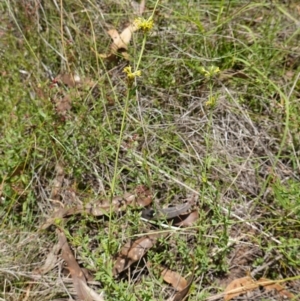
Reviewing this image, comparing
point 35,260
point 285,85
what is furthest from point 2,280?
point 285,85

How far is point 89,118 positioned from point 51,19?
611 mm

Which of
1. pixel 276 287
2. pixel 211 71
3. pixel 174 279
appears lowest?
pixel 276 287

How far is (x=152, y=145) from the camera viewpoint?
7.73 feet

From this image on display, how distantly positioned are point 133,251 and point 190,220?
260 millimetres

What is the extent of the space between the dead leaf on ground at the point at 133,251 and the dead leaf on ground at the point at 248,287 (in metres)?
0.31

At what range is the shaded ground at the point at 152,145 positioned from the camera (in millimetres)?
2145

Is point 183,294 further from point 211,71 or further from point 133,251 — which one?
point 211,71

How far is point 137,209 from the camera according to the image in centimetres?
224

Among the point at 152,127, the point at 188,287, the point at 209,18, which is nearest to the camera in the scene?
the point at 188,287

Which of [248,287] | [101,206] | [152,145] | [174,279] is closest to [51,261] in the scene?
[101,206]

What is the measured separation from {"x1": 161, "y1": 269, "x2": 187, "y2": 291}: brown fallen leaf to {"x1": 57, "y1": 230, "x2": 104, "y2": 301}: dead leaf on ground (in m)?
0.25

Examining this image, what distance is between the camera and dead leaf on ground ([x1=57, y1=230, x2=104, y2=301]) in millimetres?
2104

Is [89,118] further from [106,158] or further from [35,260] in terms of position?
[35,260]

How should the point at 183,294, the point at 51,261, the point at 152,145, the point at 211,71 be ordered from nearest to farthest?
the point at 211,71 → the point at 183,294 → the point at 51,261 → the point at 152,145
